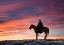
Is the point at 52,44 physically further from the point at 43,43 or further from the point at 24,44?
the point at 24,44

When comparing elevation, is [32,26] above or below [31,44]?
above

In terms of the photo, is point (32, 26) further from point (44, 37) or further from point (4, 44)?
point (4, 44)

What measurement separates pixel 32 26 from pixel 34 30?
0.95 meters

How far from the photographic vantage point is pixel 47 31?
3356 centimetres

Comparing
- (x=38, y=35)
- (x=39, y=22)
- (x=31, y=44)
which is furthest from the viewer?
(x=38, y=35)

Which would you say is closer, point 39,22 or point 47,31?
point 39,22

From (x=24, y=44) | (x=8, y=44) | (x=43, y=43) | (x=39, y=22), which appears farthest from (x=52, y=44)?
(x=39, y=22)

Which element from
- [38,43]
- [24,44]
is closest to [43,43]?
[38,43]

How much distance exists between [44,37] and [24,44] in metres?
13.3

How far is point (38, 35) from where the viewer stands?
33.4 meters

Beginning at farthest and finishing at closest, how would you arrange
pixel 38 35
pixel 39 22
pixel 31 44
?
pixel 38 35
pixel 39 22
pixel 31 44

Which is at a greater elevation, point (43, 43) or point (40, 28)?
point (40, 28)

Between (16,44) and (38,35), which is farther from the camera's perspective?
(38,35)

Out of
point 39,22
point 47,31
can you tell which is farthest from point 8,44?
point 47,31
